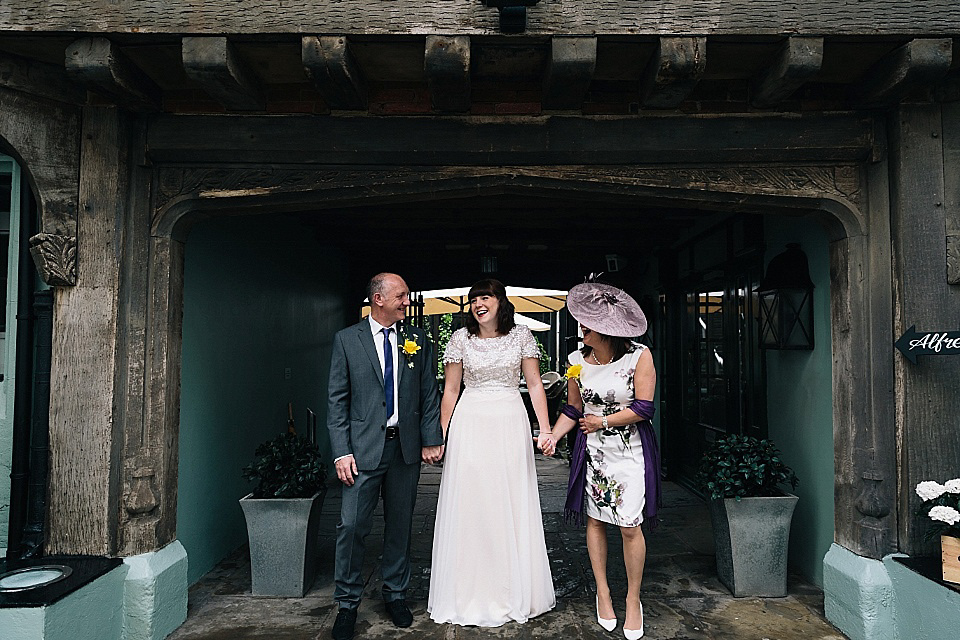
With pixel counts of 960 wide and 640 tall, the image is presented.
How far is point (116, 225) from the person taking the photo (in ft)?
10.5

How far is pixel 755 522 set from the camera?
3650mm

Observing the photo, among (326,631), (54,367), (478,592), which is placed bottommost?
(326,631)

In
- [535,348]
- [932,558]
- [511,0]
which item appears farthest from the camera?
[535,348]

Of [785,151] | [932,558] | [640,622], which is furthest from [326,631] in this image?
[785,151]

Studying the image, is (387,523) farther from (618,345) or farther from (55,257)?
(55,257)

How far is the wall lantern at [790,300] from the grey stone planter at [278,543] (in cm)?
319

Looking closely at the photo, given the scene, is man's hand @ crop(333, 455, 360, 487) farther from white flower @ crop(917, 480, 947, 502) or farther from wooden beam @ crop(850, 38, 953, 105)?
wooden beam @ crop(850, 38, 953, 105)

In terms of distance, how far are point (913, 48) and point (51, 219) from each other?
4166 mm

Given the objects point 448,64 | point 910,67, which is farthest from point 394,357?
point 910,67

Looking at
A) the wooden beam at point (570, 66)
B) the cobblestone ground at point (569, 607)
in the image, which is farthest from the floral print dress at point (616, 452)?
the wooden beam at point (570, 66)

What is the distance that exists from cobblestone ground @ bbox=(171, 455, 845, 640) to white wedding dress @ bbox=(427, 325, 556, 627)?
0.46 feet

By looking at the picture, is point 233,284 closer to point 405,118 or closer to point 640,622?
point 405,118

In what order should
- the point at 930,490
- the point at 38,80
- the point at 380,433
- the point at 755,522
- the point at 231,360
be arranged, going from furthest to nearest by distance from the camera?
the point at 231,360 < the point at 755,522 < the point at 380,433 < the point at 38,80 < the point at 930,490

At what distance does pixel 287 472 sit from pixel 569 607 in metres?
1.87
